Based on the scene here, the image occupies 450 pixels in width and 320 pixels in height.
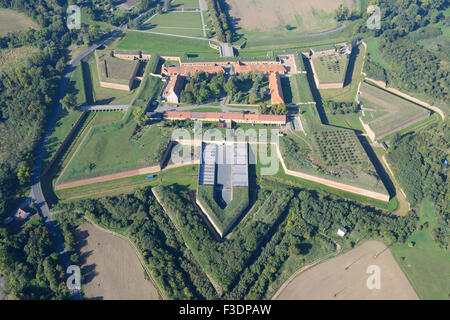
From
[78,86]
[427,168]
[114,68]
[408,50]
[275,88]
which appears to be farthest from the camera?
[408,50]

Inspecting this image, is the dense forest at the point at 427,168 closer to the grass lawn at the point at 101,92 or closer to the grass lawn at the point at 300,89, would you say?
the grass lawn at the point at 300,89

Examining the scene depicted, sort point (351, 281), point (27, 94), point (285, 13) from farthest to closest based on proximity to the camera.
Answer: point (285, 13) → point (27, 94) → point (351, 281)

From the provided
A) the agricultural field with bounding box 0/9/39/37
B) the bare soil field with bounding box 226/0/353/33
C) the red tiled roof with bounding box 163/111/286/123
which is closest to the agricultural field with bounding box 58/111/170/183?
the red tiled roof with bounding box 163/111/286/123

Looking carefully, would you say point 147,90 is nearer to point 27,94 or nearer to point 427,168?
point 27,94

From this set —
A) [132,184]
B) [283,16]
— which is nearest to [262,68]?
[283,16]

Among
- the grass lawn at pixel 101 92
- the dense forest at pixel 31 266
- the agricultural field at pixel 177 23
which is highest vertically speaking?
the agricultural field at pixel 177 23

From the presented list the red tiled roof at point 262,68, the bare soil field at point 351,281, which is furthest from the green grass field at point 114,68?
the bare soil field at point 351,281

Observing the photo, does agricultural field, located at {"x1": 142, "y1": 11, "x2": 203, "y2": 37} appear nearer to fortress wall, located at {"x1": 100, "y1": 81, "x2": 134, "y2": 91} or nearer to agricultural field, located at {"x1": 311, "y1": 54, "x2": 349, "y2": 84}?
A: fortress wall, located at {"x1": 100, "y1": 81, "x2": 134, "y2": 91}
